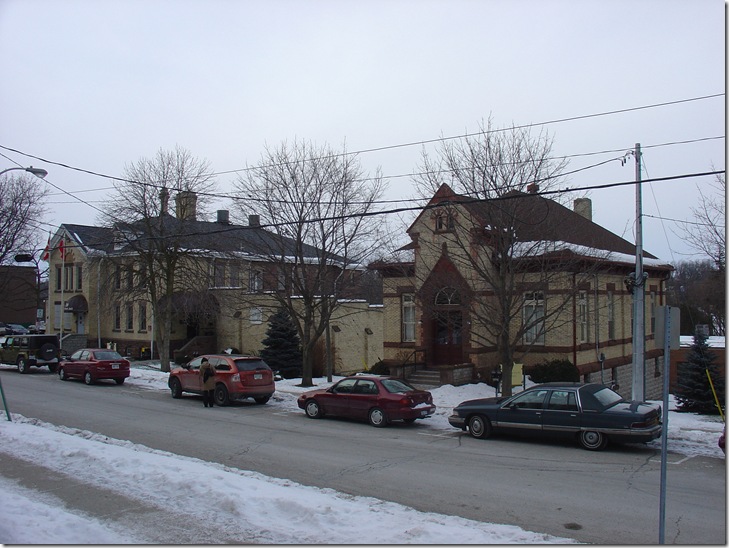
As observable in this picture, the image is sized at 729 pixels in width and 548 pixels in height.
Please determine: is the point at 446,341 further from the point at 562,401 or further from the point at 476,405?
the point at 562,401

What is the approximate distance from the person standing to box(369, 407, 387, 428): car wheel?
20.1 feet

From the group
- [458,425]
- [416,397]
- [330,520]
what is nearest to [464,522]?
[330,520]

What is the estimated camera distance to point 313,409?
61.1 ft

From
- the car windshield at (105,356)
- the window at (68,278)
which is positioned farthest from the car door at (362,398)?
the window at (68,278)

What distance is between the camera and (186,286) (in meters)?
33.5

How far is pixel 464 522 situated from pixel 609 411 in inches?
276

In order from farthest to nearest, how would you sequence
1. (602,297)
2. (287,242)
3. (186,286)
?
1. (186,286)
2. (602,297)
3. (287,242)

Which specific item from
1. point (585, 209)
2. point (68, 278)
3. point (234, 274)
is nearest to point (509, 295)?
point (234, 274)

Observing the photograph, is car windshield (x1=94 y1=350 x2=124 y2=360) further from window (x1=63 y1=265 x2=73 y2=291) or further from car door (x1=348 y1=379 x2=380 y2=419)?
window (x1=63 y1=265 x2=73 y2=291)

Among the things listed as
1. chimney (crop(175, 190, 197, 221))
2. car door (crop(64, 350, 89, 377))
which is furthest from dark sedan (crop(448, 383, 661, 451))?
chimney (crop(175, 190, 197, 221))

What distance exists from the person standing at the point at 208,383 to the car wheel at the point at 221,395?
16 centimetres

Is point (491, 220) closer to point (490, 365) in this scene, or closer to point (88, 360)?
point (490, 365)

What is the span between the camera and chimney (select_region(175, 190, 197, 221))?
106ft

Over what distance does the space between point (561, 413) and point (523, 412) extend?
2.96 ft
